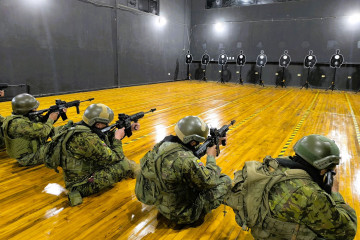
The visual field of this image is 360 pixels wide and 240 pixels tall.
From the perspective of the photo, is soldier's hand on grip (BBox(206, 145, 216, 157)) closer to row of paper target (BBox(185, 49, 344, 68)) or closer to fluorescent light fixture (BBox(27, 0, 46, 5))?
fluorescent light fixture (BBox(27, 0, 46, 5))

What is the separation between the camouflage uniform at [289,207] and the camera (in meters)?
1.34

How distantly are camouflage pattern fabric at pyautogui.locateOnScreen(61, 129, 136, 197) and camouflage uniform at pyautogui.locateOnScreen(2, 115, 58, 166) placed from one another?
1.00m

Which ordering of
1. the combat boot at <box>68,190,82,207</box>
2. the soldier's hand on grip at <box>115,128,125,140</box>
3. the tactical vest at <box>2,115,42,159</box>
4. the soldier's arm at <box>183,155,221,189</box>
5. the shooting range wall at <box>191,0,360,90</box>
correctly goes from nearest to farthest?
the soldier's arm at <box>183,155,221,189</box> → the combat boot at <box>68,190,82,207</box> → the soldier's hand on grip at <box>115,128,125,140</box> → the tactical vest at <box>2,115,42,159</box> → the shooting range wall at <box>191,0,360,90</box>

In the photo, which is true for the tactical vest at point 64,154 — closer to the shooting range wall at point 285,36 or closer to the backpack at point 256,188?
the backpack at point 256,188

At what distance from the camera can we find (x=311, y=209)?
52.7 inches

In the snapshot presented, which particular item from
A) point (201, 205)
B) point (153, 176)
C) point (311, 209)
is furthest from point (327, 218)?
point (153, 176)

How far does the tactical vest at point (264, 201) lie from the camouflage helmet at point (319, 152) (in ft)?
0.29

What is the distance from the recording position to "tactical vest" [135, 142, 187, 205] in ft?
6.09

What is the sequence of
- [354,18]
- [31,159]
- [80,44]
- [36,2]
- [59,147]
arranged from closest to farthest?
[59,147] < [31,159] < [36,2] < [80,44] < [354,18]

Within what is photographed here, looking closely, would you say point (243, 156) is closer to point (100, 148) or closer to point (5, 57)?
point (100, 148)

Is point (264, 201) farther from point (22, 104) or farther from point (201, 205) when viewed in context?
point (22, 104)

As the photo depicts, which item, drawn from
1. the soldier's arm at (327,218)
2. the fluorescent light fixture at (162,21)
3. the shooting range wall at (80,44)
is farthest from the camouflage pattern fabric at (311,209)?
the fluorescent light fixture at (162,21)

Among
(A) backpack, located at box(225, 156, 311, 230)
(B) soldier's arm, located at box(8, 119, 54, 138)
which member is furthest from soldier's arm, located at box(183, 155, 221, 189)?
(B) soldier's arm, located at box(8, 119, 54, 138)

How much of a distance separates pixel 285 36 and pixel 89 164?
13.9m
